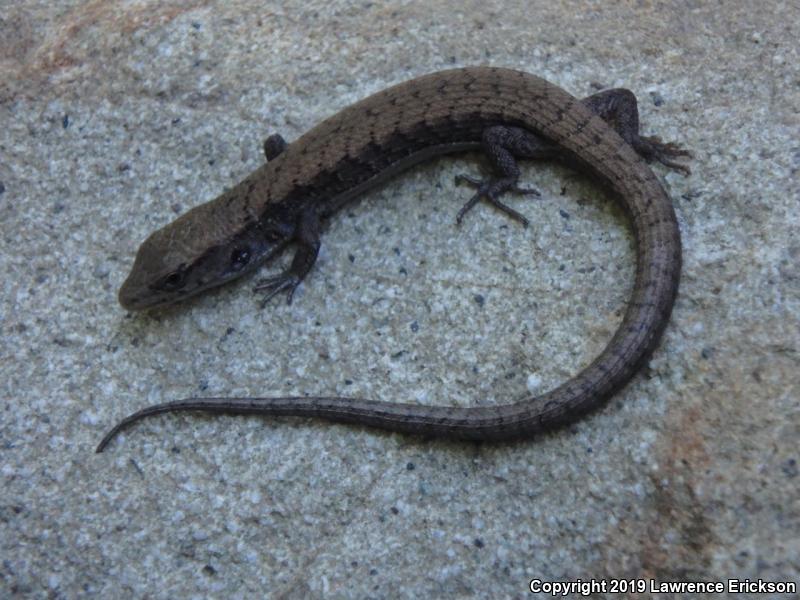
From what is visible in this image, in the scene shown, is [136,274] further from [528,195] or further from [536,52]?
[536,52]

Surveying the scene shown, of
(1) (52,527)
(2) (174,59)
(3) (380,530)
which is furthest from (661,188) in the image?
(1) (52,527)

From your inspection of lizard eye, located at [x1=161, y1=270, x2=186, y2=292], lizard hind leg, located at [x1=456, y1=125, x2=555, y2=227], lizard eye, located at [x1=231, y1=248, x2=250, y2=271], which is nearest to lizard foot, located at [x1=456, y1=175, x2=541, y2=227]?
lizard hind leg, located at [x1=456, y1=125, x2=555, y2=227]

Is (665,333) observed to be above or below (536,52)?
below

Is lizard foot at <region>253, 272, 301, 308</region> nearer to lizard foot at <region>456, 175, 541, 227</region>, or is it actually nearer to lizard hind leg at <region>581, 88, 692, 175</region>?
lizard foot at <region>456, 175, 541, 227</region>

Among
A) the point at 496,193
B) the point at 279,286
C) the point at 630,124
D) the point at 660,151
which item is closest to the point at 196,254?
the point at 279,286

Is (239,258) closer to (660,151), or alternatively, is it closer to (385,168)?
(385,168)

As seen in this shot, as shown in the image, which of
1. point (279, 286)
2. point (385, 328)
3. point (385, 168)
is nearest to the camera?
point (385, 328)

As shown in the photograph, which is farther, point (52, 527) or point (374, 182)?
point (374, 182)
